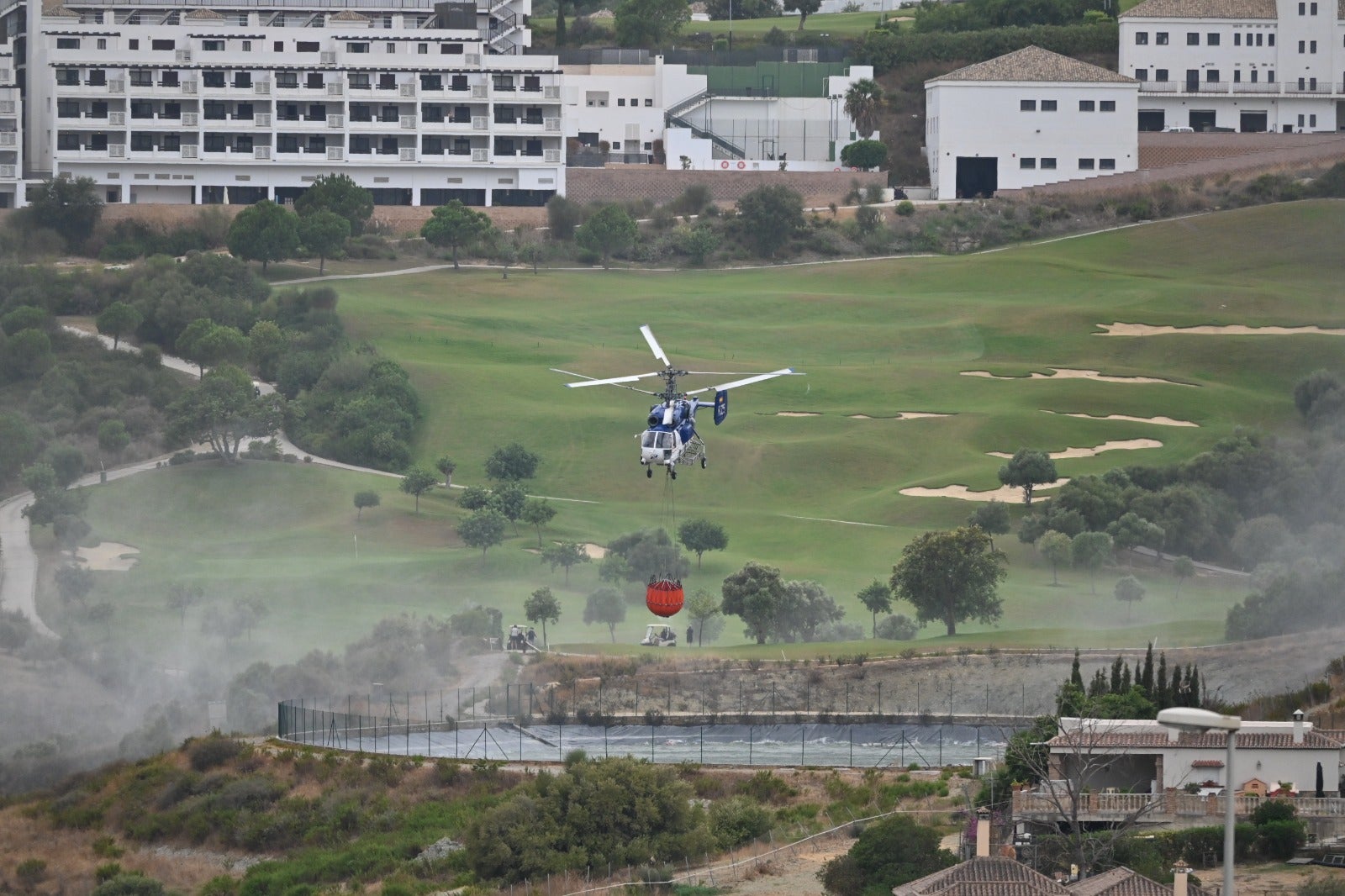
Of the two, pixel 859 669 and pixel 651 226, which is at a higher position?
pixel 651 226

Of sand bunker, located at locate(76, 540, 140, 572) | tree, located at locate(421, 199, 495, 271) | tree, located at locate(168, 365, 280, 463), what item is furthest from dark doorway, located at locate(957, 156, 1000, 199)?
sand bunker, located at locate(76, 540, 140, 572)

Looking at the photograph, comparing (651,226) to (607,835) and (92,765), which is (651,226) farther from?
(607,835)

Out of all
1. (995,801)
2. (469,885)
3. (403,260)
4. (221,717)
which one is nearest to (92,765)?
(221,717)

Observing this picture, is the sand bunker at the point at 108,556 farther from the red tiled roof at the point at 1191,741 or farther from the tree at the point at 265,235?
the red tiled roof at the point at 1191,741

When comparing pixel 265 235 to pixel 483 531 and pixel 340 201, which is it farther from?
pixel 483 531

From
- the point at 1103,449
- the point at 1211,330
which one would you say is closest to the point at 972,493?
the point at 1103,449

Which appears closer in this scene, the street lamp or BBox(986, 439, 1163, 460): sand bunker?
the street lamp

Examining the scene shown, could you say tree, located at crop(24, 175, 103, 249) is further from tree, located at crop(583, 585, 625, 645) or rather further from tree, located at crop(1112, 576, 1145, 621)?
tree, located at crop(1112, 576, 1145, 621)
